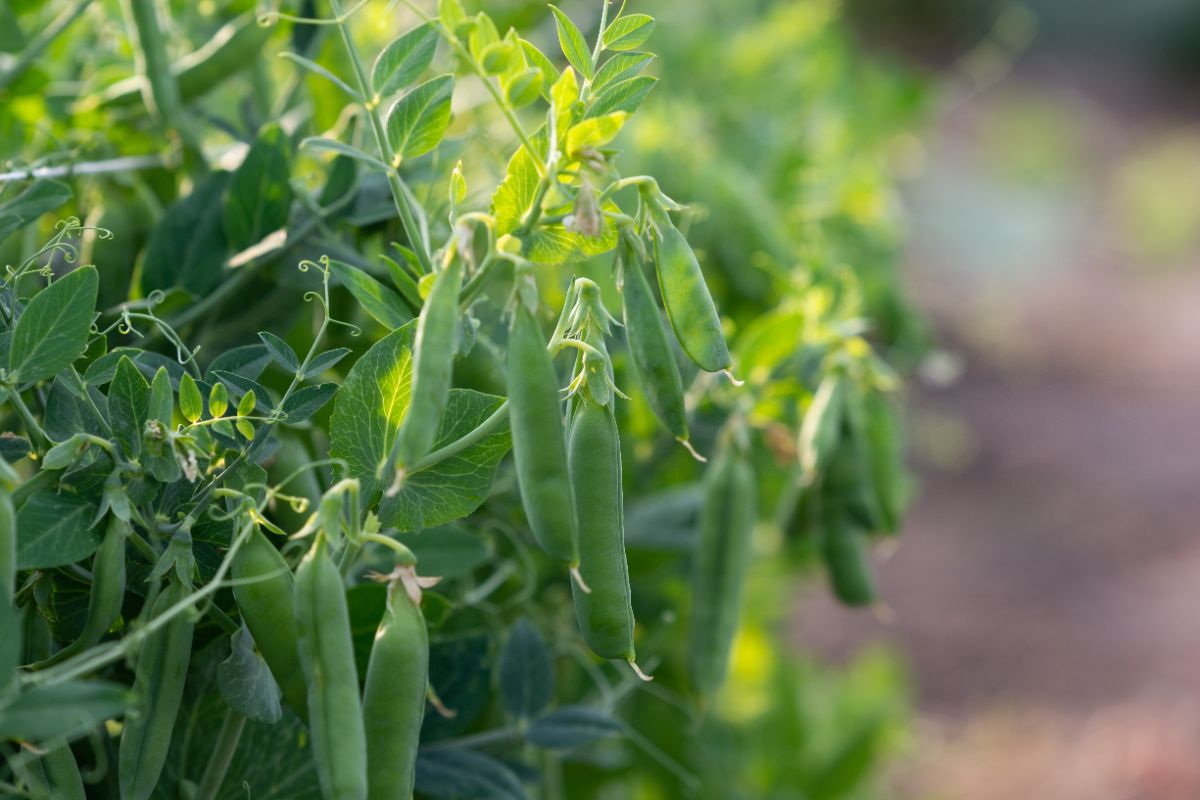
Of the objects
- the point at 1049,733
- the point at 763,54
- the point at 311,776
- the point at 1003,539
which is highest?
the point at 311,776

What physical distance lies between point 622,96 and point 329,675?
27cm

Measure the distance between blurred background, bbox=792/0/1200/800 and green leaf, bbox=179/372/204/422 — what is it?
0.65 meters

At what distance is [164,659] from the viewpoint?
0.51 metres

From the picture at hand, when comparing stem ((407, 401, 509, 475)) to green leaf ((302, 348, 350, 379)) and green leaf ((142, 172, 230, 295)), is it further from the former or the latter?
green leaf ((142, 172, 230, 295))

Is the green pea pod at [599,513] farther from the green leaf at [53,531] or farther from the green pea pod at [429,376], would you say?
the green leaf at [53,531]

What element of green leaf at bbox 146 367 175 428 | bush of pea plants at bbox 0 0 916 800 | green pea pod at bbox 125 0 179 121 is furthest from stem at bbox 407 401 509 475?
green pea pod at bbox 125 0 179 121

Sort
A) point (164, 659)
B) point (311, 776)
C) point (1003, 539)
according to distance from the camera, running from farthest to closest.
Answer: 1. point (1003, 539)
2. point (311, 776)
3. point (164, 659)

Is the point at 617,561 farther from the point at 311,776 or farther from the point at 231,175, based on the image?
the point at 231,175

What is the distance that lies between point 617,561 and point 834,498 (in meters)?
0.49

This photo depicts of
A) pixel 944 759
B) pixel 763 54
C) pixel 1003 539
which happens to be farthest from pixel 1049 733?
pixel 763 54

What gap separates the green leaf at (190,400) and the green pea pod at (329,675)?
0.10m

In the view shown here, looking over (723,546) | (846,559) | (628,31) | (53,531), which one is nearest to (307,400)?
(53,531)

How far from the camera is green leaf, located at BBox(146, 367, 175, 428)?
0.51m

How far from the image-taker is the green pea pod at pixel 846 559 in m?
0.99
